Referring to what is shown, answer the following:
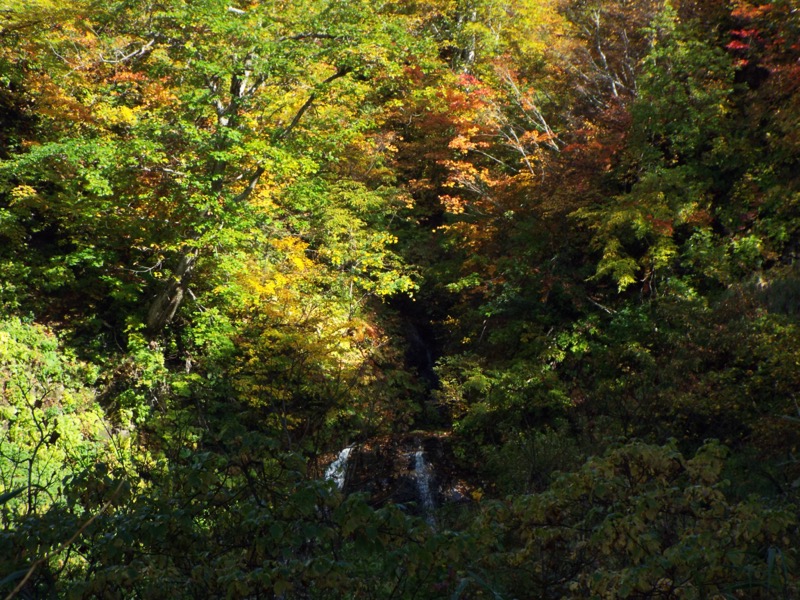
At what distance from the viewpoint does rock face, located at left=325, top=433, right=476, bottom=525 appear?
11.5 m

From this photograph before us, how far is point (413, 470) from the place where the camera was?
12.0 m

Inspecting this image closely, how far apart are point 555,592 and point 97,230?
11.5 meters

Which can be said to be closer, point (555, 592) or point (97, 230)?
point (555, 592)

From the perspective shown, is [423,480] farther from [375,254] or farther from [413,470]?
[375,254]

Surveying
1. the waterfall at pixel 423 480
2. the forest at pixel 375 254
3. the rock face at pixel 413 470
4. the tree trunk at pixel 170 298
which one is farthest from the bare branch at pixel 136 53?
the waterfall at pixel 423 480

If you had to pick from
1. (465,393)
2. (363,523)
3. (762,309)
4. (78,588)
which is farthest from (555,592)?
(465,393)

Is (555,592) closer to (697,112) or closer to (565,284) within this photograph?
(565,284)

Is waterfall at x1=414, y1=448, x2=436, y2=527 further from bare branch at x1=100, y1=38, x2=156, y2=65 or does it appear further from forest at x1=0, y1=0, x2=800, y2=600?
bare branch at x1=100, y1=38, x2=156, y2=65

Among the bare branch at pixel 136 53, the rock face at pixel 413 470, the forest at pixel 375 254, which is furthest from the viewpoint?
the bare branch at pixel 136 53

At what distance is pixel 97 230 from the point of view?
41.7 feet

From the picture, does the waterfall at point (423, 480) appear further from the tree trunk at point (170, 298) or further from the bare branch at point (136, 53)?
the bare branch at point (136, 53)

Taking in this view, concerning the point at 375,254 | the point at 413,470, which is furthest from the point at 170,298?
the point at 413,470

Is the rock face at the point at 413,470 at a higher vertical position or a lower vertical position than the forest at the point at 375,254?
lower

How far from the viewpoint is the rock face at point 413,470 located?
37.6ft
